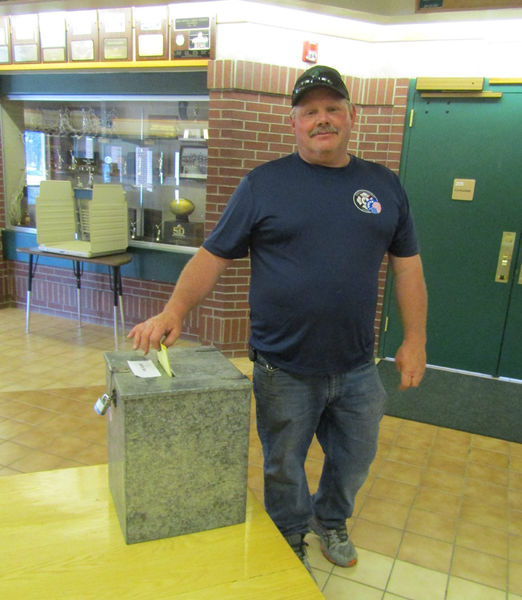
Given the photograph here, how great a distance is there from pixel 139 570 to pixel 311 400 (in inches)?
33.8

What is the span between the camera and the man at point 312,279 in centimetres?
169

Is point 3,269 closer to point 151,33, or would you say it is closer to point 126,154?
point 126,154

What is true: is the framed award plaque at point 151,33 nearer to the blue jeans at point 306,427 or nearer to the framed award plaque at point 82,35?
the framed award plaque at point 82,35

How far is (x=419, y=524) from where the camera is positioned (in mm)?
2467

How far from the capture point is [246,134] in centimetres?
411

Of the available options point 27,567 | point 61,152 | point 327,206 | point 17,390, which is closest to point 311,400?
point 327,206

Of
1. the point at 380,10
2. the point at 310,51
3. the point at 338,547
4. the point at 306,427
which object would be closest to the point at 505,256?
the point at 310,51

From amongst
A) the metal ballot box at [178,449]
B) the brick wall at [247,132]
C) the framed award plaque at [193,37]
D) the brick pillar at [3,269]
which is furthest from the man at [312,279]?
the brick pillar at [3,269]

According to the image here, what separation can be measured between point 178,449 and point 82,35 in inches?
178

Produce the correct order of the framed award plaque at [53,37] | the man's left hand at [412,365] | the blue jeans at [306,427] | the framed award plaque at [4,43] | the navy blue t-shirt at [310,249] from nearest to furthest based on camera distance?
the navy blue t-shirt at [310,249] < the blue jeans at [306,427] < the man's left hand at [412,365] < the framed award plaque at [53,37] < the framed award plaque at [4,43]

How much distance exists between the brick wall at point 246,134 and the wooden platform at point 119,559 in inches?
121

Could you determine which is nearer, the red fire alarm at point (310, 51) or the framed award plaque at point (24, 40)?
the red fire alarm at point (310, 51)

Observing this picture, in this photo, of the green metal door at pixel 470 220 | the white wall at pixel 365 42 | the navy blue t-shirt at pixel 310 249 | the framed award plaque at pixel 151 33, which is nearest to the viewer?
the navy blue t-shirt at pixel 310 249

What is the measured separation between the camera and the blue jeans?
180 centimetres
